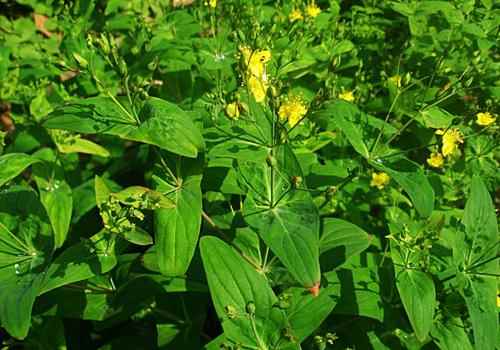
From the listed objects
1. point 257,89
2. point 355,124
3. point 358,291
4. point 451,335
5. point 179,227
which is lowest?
point 451,335

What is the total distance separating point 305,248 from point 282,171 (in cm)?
42

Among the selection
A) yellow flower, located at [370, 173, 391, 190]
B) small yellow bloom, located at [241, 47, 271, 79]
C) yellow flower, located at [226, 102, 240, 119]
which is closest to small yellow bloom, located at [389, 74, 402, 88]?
yellow flower, located at [370, 173, 391, 190]

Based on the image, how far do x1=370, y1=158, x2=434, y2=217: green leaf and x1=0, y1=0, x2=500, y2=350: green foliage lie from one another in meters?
0.01

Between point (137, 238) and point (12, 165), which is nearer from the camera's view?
point (137, 238)

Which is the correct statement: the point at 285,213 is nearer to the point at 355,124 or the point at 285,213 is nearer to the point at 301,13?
the point at 355,124

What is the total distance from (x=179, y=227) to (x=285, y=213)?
49 cm

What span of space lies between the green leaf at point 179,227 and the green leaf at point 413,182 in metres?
0.91

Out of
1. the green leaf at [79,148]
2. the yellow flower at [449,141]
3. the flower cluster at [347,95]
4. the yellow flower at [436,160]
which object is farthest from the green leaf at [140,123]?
the yellow flower at [436,160]

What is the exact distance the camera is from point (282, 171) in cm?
245

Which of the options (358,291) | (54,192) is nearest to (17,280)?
(54,192)

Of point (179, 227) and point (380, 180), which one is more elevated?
point (179, 227)

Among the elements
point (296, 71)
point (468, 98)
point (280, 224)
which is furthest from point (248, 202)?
point (468, 98)

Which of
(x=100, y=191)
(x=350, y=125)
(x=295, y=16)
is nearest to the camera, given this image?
(x=100, y=191)

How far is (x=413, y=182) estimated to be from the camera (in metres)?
2.48
